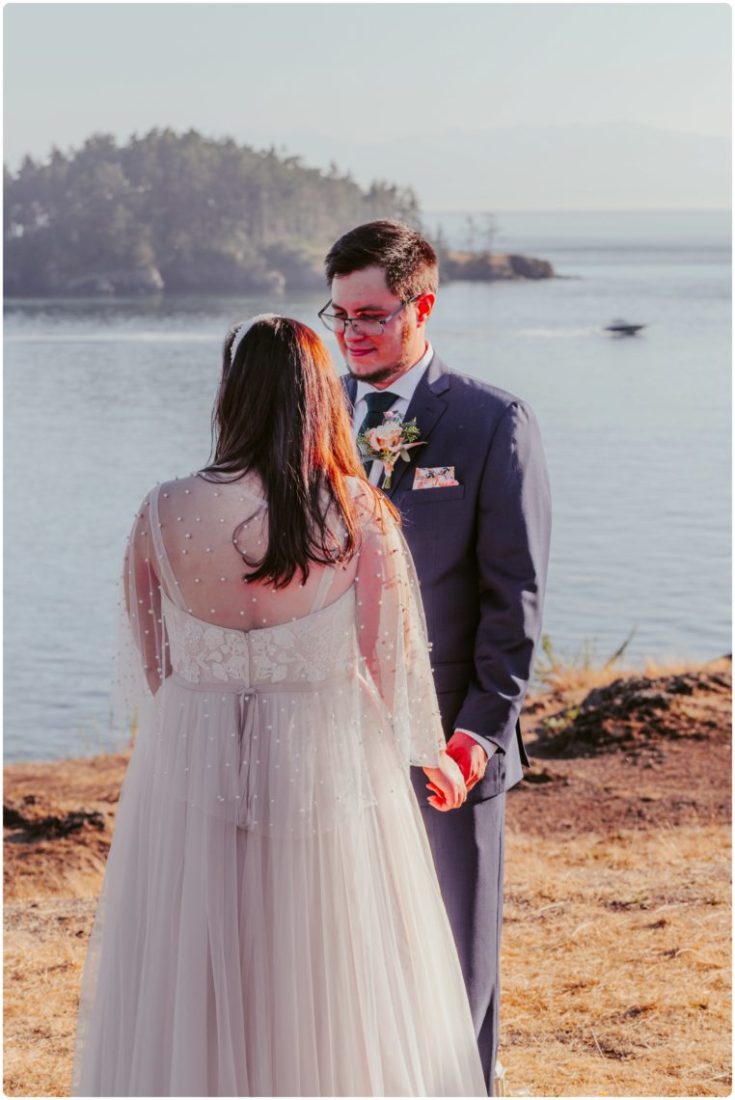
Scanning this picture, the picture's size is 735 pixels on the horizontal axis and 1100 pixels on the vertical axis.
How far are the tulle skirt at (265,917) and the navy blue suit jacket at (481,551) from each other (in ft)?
1.26

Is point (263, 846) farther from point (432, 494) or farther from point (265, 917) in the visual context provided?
point (432, 494)

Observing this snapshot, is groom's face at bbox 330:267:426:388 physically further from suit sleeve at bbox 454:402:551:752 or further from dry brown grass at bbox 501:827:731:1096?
dry brown grass at bbox 501:827:731:1096

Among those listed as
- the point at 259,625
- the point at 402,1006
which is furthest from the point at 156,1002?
the point at 259,625

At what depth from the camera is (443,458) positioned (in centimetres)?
329

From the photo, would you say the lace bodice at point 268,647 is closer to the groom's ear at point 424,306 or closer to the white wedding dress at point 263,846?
the white wedding dress at point 263,846

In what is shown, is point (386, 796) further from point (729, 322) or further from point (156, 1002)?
point (729, 322)

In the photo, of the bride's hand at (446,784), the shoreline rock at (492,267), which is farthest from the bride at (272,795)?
the shoreline rock at (492,267)

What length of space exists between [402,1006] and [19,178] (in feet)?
233

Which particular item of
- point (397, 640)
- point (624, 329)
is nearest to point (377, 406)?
point (397, 640)

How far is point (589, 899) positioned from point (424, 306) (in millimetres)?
2802

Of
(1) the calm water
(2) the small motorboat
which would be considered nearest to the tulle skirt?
(1) the calm water

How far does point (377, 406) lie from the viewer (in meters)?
3.46

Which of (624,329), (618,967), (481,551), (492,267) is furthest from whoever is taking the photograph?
(492,267)

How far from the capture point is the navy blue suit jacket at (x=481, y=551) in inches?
126
